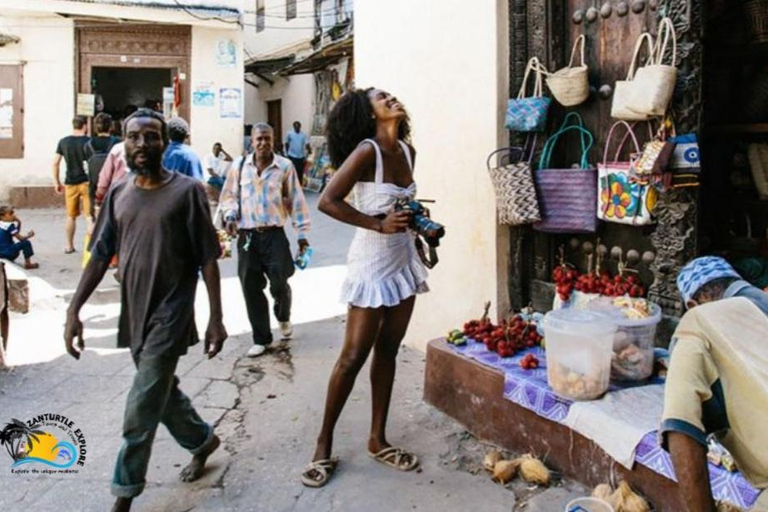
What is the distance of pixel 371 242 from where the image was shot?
3.48m

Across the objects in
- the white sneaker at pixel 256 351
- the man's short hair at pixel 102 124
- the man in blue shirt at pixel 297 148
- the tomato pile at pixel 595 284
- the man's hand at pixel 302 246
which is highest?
the man in blue shirt at pixel 297 148

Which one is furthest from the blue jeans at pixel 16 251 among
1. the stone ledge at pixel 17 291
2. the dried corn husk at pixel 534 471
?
the dried corn husk at pixel 534 471

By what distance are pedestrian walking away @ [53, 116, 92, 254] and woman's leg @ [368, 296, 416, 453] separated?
264 inches

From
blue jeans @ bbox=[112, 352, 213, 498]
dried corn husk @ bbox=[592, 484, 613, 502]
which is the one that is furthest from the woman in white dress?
dried corn husk @ bbox=[592, 484, 613, 502]

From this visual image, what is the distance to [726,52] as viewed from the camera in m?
4.19

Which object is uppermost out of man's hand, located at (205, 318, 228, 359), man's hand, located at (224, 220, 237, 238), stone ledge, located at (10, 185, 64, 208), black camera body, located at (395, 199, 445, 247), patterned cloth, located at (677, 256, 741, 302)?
stone ledge, located at (10, 185, 64, 208)

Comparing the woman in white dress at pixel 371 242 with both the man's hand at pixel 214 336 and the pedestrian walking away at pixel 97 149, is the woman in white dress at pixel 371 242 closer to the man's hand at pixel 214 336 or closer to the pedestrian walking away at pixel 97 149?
the man's hand at pixel 214 336

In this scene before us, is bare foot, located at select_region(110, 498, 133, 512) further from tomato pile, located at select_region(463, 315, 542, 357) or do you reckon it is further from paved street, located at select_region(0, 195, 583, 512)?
tomato pile, located at select_region(463, 315, 542, 357)

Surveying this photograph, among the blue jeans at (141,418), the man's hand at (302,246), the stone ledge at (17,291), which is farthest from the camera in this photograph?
the stone ledge at (17,291)

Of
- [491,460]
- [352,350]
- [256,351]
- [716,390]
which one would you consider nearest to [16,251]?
[256,351]

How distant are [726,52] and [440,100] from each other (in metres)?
1.84

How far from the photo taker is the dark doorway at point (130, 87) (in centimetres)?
2105

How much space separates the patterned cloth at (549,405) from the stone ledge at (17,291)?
421cm

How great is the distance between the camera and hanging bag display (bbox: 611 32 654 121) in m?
3.68
